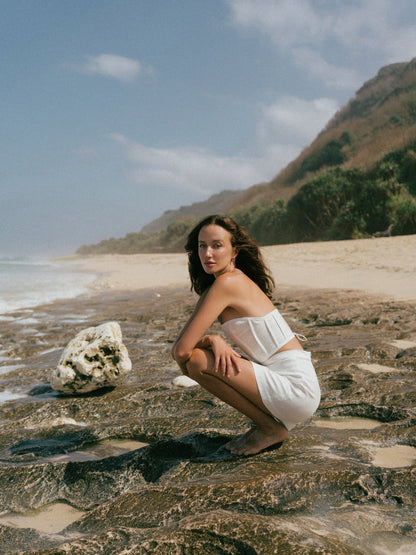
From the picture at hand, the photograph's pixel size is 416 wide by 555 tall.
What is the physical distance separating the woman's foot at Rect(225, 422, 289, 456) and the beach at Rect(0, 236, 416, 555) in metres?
0.06

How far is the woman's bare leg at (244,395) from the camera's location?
2.36m

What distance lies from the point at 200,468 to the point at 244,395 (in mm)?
436

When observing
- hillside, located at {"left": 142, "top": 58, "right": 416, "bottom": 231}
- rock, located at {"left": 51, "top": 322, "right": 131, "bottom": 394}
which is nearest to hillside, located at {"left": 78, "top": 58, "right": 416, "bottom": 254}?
hillside, located at {"left": 142, "top": 58, "right": 416, "bottom": 231}

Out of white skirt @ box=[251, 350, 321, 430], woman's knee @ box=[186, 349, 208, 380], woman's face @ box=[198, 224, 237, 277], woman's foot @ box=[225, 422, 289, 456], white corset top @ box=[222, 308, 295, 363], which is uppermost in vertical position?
woman's face @ box=[198, 224, 237, 277]

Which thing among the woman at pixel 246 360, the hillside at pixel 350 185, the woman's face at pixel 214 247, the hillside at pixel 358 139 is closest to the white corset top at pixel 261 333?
the woman at pixel 246 360

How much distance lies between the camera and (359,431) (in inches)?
104

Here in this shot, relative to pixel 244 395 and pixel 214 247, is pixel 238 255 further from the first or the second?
pixel 244 395

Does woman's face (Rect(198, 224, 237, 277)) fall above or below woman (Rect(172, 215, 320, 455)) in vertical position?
above

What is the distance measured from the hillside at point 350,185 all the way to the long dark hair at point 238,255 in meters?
17.5

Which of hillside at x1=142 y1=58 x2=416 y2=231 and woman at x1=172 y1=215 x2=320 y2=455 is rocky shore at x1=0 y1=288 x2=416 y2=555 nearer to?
woman at x1=172 y1=215 x2=320 y2=455

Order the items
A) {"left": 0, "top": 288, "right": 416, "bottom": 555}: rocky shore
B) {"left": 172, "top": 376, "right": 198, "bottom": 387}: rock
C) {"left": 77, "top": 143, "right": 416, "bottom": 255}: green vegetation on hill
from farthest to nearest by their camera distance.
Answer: {"left": 77, "top": 143, "right": 416, "bottom": 255}: green vegetation on hill, {"left": 172, "top": 376, "right": 198, "bottom": 387}: rock, {"left": 0, "top": 288, "right": 416, "bottom": 555}: rocky shore

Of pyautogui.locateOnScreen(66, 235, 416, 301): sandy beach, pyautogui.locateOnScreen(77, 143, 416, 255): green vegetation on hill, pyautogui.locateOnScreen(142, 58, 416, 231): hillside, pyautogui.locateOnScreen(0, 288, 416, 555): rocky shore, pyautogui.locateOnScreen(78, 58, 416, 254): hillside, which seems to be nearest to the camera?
pyautogui.locateOnScreen(0, 288, 416, 555): rocky shore

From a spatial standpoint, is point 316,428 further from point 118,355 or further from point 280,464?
point 118,355

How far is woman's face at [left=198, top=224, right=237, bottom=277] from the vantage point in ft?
8.67
